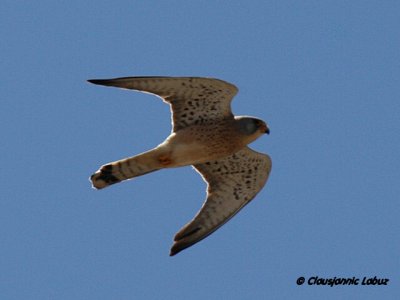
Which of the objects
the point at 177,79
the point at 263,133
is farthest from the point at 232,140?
the point at 177,79

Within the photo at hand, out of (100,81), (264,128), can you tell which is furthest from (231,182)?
(100,81)

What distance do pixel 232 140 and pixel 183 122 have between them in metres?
0.71

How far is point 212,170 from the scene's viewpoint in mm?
12836

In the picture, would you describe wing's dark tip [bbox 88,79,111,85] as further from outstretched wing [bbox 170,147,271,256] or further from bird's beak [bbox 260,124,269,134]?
outstretched wing [bbox 170,147,271,256]

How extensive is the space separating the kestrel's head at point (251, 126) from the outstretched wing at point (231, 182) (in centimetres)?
55

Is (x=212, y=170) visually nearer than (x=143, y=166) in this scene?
No

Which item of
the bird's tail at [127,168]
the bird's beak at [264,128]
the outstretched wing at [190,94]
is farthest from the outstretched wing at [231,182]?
the bird's tail at [127,168]

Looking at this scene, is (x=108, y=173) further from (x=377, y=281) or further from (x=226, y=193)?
(x=377, y=281)

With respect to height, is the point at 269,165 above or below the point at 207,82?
below

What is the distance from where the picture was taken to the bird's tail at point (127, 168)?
38.0ft

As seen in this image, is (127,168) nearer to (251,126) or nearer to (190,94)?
(190,94)

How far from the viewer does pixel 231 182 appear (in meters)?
12.8

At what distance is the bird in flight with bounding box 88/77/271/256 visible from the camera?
11.6m

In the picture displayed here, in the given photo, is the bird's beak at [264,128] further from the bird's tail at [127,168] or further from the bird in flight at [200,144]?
the bird's tail at [127,168]
